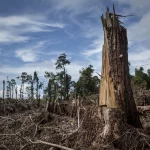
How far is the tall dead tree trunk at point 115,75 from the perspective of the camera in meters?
5.66

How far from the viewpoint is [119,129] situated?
5301 millimetres

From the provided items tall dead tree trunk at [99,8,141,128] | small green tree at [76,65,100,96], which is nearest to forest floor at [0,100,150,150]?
tall dead tree trunk at [99,8,141,128]

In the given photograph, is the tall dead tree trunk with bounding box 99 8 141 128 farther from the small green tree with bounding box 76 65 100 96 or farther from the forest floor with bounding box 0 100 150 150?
the small green tree with bounding box 76 65 100 96

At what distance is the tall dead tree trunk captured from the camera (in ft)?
18.6

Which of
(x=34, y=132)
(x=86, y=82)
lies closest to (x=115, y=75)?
(x=34, y=132)

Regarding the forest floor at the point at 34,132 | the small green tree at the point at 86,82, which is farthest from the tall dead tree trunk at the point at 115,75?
the small green tree at the point at 86,82

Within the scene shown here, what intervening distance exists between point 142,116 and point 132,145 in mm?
4435

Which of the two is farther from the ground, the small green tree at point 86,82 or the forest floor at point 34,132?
the small green tree at point 86,82

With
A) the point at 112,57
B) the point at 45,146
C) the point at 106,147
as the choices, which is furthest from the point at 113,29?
the point at 45,146

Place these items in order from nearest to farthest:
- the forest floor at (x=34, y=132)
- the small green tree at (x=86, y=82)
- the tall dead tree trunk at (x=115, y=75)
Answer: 1. the tall dead tree trunk at (x=115, y=75)
2. the forest floor at (x=34, y=132)
3. the small green tree at (x=86, y=82)

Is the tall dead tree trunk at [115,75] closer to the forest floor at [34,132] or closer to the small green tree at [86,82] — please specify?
the forest floor at [34,132]

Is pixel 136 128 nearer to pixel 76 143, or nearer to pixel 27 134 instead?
pixel 76 143

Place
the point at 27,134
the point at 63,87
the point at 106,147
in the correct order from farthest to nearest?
the point at 63,87 < the point at 27,134 < the point at 106,147

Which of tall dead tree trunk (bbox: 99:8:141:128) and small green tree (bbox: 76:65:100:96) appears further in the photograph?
small green tree (bbox: 76:65:100:96)
